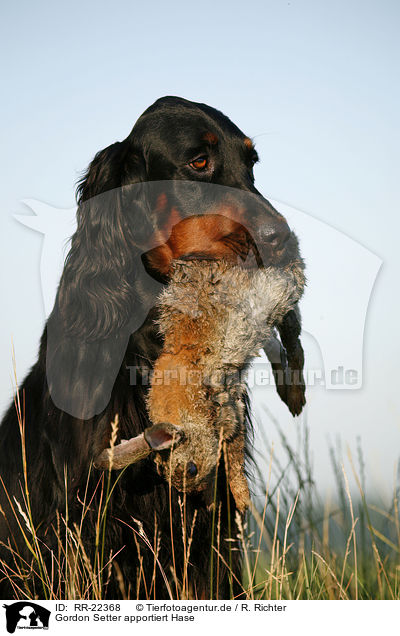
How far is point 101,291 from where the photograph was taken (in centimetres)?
278

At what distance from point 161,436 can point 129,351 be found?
109cm

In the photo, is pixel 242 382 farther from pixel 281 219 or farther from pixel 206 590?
pixel 206 590

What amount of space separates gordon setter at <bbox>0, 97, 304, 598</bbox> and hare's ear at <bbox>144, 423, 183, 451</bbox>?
2.22ft

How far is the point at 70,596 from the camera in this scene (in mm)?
2266

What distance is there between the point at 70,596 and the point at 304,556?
3.12 ft

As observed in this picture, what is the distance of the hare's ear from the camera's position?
1.64m

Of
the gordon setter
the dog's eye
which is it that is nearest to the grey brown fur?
the gordon setter

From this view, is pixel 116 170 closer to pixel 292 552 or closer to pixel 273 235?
pixel 273 235

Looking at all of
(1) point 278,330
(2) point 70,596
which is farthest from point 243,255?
(2) point 70,596
